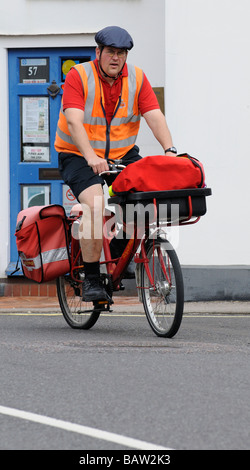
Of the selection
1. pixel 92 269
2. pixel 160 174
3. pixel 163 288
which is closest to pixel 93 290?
pixel 92 269

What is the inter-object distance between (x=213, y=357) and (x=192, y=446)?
1.93m

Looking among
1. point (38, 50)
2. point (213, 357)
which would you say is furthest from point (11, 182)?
point (213, 357)

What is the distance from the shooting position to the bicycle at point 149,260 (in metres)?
6.02

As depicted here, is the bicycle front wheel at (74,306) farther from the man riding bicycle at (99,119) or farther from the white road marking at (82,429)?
the white road marking at (82,429)

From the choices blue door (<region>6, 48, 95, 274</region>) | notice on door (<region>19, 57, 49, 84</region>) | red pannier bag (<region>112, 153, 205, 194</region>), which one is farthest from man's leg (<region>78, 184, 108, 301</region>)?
notice on door (<region>19, 57, 49, 84</region>)

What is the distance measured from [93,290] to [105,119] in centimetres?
110

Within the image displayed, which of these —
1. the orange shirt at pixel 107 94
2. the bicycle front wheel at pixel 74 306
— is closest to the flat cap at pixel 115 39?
the orange shirt at pixel 107 94

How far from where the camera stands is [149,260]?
643 cm

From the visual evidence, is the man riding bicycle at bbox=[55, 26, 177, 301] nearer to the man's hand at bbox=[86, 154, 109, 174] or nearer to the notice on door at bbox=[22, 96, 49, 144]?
the man's hand at bbox=[86, 154, 109, 174]

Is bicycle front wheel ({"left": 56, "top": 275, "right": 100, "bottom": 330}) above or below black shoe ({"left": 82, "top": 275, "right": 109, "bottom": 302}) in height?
below

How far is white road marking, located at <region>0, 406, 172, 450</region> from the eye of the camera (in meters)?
3.67

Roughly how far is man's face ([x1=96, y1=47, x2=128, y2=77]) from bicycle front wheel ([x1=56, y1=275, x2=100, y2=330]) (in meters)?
1.51

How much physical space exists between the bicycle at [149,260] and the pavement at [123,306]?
1.56 m

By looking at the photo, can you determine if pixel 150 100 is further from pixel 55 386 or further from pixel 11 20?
pixel 11 20
